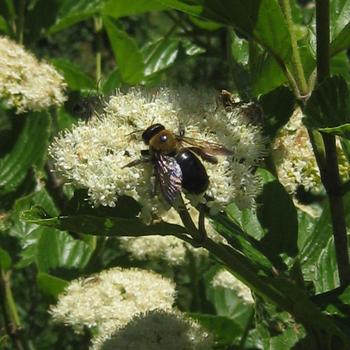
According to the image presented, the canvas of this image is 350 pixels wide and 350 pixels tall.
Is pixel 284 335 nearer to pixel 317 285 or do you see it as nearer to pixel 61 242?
pixel 317 285

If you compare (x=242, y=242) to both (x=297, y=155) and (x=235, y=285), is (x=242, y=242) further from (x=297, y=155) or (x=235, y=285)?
(x=235, y=285)

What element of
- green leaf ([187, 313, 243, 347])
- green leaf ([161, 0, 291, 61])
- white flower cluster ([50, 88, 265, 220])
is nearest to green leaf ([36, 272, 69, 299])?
green leaf ([187, 313, 243, 347])

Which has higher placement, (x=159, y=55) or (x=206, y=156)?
(x=206, y=156)

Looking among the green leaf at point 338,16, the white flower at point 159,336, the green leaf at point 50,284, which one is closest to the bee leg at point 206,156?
the green leaf at point 338,16

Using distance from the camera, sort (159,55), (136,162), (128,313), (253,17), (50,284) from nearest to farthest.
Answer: (253,17), (136,162), (128,313), (50,284), (159,55)

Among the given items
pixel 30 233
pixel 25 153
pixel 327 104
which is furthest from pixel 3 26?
pixel 327 104

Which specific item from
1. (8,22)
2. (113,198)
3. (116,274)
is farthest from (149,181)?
(8,22)

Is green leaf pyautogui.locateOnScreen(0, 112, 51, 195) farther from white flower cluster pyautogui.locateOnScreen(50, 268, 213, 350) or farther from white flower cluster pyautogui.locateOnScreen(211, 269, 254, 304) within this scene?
white flower cluster pyautogui.locateOnScreen(211, 269, 254, 304)
